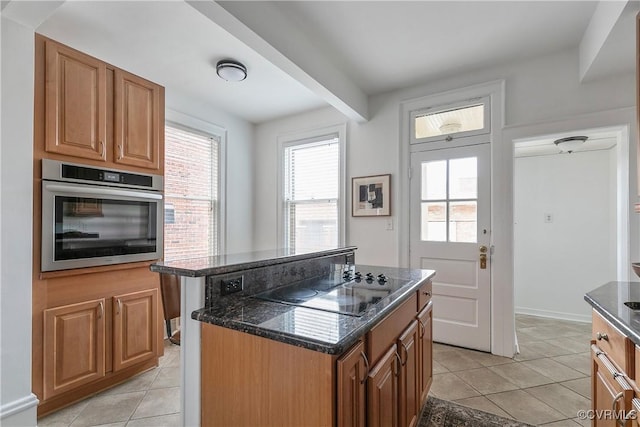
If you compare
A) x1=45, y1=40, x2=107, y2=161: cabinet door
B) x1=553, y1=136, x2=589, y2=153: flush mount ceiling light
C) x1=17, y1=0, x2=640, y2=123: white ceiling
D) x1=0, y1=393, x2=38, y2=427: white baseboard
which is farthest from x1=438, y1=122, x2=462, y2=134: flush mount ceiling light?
x1=0, y1=393, x2=38, y2=427: white baseboard

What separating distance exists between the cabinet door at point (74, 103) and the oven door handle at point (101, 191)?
0.75ft

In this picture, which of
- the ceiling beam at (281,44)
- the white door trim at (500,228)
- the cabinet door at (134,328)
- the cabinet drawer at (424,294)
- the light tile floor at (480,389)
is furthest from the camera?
the white door trim at (500,228)

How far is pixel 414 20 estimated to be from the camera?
2.20m

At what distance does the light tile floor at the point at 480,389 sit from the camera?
6.50 ft

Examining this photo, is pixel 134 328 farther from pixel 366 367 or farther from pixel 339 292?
pixel 366 367

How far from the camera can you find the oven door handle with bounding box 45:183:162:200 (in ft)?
6.31

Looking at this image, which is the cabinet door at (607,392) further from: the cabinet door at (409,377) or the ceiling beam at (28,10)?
the ceiling beam at (28,10)

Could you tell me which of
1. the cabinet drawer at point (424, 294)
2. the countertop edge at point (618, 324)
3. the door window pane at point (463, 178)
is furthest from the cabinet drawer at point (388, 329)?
the door window pane at point (463, 178)

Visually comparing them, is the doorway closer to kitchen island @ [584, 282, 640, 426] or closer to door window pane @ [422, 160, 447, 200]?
door window pane @ [422, 160, 447, 200]

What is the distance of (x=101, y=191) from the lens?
213 cm

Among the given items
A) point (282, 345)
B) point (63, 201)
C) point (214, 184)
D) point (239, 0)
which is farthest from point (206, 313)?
point (214, 184)

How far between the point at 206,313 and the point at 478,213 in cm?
265

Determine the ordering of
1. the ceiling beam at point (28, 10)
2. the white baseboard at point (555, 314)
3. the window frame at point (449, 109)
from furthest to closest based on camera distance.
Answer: the white baseboard at point (555, 314) → the window frame at point (449, 109) → the ceiling beam at point (28, 10)

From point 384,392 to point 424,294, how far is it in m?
0.84
